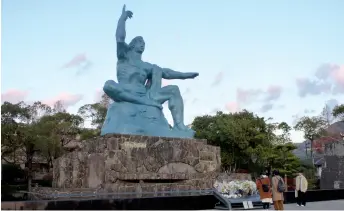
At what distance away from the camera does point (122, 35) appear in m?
15.7

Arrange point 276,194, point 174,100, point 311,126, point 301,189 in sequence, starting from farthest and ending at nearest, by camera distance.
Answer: point 311,126, point 174,100, point 301,189, point 276,194

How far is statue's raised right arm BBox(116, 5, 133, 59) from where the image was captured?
15.7m

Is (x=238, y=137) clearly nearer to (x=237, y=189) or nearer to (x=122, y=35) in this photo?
(x=122, y=35)

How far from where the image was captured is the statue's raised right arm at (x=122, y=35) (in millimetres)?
15659

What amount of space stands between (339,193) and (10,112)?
64.5ft

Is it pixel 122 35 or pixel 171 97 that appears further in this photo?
pixel 171 97

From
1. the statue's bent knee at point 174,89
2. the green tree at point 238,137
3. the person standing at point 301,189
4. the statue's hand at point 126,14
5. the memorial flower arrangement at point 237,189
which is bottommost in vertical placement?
the person standing at point 301,189

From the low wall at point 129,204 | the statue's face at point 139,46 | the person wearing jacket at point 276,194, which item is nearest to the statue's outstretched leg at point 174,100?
the statue's face at point 139,46

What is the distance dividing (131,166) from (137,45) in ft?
15.0

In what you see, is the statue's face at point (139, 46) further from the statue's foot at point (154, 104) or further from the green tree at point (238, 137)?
the green tree at point (238, 137)

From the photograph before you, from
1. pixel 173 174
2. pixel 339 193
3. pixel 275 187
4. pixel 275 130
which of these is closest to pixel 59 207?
pixel 275 187

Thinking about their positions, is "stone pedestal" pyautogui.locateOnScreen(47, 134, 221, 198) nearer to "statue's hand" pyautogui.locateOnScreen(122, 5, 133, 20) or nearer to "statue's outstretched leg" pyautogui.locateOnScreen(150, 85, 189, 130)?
"statue's outstretched leg" pyautogui.locateOnScreen(150, 85, 189, 130)

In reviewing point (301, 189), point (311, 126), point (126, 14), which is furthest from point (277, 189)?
point (311, 126)

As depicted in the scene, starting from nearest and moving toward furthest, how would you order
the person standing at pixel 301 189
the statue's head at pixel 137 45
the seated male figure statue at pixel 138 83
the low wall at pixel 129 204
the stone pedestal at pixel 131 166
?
the low wall at pixel 129 204 → the person standing at pixel 301 189 → the stone pedestal at pixel 131 166 → the seated male figure statue at pixel 138 83 → the statue's head at pixel 137 45
